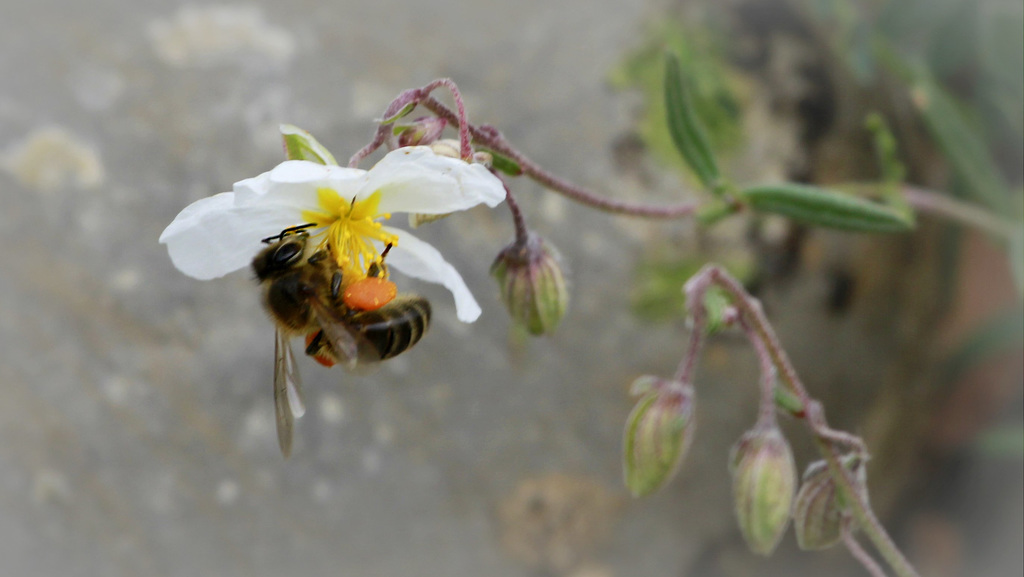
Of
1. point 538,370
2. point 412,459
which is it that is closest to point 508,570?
point 412,459

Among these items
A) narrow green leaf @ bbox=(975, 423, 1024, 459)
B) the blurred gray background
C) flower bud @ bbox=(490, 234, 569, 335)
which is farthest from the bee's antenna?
narrow green leaf @ bbox=(975, 423, 1024, 459)

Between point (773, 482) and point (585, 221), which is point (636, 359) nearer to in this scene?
point (585, 221)

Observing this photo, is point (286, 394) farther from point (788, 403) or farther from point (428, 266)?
point (788, 403)

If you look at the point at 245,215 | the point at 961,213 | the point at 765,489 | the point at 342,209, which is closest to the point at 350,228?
the point at 342,209

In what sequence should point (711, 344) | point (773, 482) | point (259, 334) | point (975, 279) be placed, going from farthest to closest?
point (975, 279), point (711, 344), point (259, 334), point (773, 482)

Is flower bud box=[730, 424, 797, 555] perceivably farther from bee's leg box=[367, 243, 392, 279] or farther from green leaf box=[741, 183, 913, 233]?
bee's leg box=[367, 243, 392, 279]
